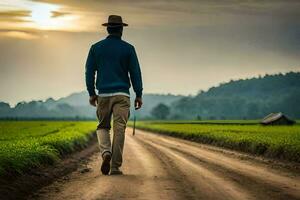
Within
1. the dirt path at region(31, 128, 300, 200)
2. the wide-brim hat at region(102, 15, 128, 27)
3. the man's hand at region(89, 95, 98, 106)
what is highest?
the wide-brim hat at region(102, 15, 128, 27)

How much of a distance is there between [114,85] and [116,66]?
40 centimetres

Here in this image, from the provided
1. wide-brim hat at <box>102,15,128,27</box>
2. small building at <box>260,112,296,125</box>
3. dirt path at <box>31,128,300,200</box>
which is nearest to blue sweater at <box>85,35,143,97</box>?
wide-brim hat at <box>102,15,128,27</box>

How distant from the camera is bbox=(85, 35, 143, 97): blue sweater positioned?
35.8 feet

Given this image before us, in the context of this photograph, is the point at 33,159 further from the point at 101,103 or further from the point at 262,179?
the point at 262,179

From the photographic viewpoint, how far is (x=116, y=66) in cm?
1098

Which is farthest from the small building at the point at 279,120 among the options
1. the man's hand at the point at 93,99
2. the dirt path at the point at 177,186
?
the man's hand at the point at 93,99

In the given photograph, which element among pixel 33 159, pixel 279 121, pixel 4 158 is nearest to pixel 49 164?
pixel 33 159

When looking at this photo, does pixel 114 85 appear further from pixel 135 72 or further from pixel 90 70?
pixel 90 70

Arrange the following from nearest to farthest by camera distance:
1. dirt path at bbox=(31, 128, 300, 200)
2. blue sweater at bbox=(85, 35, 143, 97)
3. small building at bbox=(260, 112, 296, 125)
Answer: dirt path at bbox=(31, 128, 300, 200)
blue sweater at bbox=(85, 35, 143, 97)
small building at bbox=(260, 112, 296, 125)

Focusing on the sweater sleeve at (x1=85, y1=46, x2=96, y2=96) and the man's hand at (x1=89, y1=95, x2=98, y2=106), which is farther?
the sweater sleeve at (x1=85, y1=46, x2=96, y2=96)

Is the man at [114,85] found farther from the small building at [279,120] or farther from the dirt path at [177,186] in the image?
the small building at [279,120]

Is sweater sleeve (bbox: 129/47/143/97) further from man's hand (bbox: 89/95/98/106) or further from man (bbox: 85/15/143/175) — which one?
man's hand (bbox: 89/95/98/106)

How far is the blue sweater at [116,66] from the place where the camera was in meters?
10.9

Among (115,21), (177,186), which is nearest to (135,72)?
(115,21)
